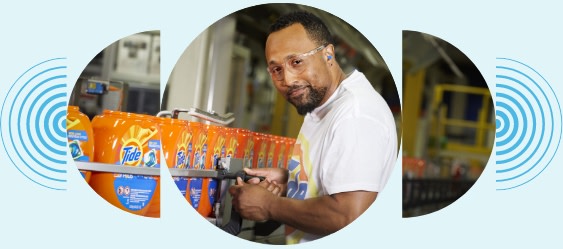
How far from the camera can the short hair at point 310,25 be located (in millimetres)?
A: 2514

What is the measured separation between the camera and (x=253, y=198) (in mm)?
2537

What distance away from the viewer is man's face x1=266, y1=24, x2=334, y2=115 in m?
2.50

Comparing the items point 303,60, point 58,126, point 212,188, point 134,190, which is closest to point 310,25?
point 303,60

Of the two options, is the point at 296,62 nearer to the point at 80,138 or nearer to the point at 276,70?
the point at 276,70

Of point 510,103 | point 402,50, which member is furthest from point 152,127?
point 510,103

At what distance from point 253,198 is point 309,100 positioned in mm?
370

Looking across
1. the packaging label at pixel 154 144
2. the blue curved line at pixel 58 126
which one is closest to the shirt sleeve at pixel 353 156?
the packaging label at pixel 154 144

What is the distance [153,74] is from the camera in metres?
2.61

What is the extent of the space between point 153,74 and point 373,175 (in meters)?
0.81

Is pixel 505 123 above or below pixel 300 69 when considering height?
below

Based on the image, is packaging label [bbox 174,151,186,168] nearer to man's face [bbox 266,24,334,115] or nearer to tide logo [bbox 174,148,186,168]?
tide logo [bbox 174,148,186,168]

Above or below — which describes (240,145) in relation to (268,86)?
below

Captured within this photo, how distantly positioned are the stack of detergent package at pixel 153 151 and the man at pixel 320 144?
8cm

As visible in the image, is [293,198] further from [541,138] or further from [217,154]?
[541,138]
